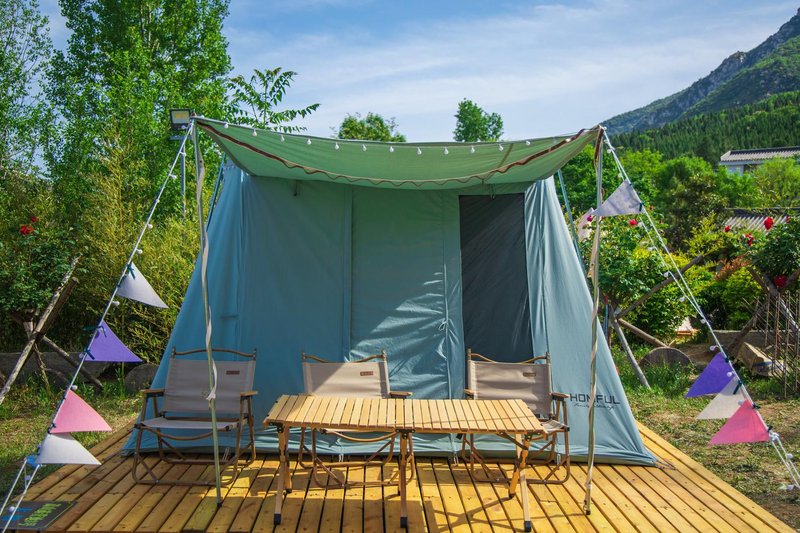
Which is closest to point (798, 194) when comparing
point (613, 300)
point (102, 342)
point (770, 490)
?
point (613, 300)

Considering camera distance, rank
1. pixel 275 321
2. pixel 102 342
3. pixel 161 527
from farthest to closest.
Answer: pixel 275 321 → pixel 102 342 → pixel 161 527

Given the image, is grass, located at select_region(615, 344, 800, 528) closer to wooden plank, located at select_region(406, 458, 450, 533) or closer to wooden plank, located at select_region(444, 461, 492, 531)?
wooden plank, located at select_region(444, 461, 492, 531)

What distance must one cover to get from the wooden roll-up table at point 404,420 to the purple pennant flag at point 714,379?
0.88m

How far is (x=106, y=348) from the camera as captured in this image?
12.3ft

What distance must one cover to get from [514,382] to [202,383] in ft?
6.44

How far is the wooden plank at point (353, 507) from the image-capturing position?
11.3ft

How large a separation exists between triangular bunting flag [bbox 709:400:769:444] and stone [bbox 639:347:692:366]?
419cm

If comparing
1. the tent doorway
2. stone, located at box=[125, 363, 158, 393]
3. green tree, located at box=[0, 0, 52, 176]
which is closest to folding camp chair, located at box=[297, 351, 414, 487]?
the tent doorway

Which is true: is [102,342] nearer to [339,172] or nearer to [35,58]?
[339,172]

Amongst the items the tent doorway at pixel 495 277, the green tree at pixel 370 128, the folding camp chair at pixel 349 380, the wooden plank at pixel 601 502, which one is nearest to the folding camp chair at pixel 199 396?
the folding camp chair at pixel 349 380

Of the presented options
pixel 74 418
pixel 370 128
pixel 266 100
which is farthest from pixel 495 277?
pixel 370 128

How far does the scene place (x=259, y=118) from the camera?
9.87m

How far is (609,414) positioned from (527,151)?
72.5 inches

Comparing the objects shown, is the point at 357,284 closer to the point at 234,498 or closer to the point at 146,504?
the point at 234,498
